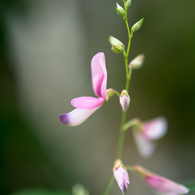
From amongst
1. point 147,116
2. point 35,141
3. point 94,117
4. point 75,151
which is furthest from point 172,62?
point 35,141

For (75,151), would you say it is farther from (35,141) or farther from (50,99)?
(50,99)

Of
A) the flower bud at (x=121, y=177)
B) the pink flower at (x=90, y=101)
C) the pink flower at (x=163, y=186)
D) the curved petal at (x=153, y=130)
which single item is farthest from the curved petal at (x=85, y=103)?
the curved petal at (x=153, y=130)

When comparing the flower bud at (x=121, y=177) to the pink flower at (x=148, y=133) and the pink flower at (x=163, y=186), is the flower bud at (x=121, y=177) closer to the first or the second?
the pink flower at (x=163, y=186)

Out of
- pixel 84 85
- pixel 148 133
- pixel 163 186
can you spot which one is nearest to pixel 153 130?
pixel 148 133

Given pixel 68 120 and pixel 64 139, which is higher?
pixel 68 120

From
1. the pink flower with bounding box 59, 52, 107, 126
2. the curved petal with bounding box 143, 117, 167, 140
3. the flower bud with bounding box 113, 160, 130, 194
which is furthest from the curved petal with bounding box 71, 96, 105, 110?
the curved petal with bounding box 143, 117, 167, 140

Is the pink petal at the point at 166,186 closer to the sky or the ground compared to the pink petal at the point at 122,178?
closer to the ground
